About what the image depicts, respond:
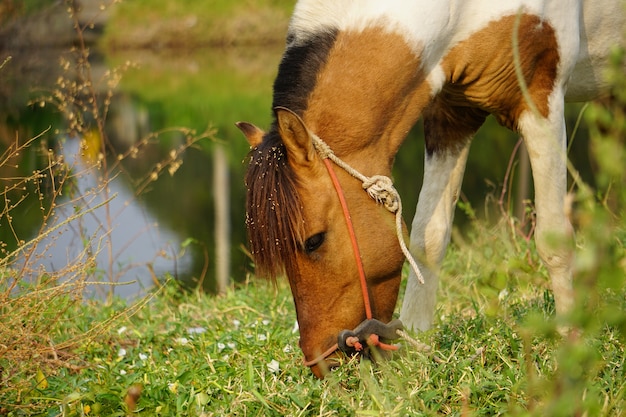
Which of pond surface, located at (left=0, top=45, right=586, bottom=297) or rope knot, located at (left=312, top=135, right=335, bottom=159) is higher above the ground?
rope knot, located at (left=312, top=135, right=335, bottom=159)

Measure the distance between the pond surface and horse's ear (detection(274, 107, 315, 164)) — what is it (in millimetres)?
883

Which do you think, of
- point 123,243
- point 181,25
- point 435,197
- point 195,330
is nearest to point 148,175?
point 123,243

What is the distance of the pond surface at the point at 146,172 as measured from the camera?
17.1ft

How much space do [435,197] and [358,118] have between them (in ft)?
3.06

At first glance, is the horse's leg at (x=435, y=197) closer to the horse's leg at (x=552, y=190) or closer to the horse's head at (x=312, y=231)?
the horse's leg at (x=552, y=190)

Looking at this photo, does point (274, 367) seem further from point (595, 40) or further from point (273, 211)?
point (595, 40)

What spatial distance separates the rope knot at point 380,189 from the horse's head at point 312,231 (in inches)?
1.1

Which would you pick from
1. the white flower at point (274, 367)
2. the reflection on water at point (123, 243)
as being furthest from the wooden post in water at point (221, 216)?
the white flower at point (274, 367)

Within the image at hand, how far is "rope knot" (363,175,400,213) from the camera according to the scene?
2889 mm

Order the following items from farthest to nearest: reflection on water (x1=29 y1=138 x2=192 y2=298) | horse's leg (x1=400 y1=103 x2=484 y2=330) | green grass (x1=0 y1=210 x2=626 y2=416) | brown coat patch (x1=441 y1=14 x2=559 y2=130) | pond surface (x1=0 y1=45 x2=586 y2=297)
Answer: reflection on water (x1=29 y1=138 x2=192 y2=298) → pond surface (x1=0 y1=45 x2=586 y2=297) → horse's leg (x1=400 y1=103 x2=484 y2=330) → brown coat patch (x1=441 y1=14 x2=559 y2=130) → green grass (x1=0 y1=210 x2=626 y2=416)

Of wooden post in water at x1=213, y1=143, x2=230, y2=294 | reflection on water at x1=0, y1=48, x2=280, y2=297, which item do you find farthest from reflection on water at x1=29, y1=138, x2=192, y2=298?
wooden post in water at x1=213, y1=143, x2=230, y2=294

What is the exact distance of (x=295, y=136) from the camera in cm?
279

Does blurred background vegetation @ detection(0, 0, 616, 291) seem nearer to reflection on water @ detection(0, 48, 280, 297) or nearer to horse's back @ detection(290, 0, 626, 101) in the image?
reflection on water @ detection(0, 48, 280, 297)

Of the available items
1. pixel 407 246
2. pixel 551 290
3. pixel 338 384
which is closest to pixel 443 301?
pixel 551 290
